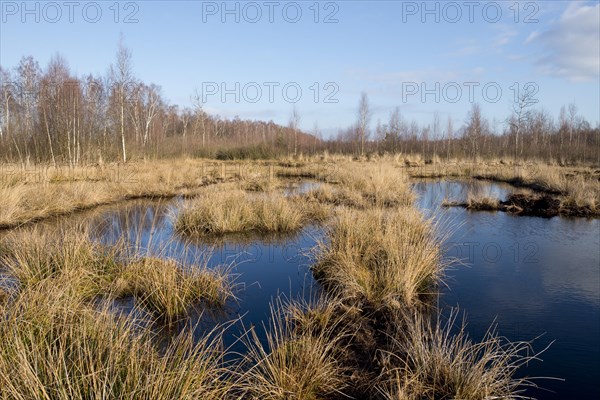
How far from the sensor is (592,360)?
3.27m

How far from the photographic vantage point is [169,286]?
4129 mm

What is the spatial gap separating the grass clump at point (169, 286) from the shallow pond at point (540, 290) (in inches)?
105

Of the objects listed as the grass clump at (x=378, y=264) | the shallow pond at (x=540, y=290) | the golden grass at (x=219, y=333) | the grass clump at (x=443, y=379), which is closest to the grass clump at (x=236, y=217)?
the golden grass at (x=219, y=333)

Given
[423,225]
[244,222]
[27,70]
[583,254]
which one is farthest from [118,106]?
[583,254]

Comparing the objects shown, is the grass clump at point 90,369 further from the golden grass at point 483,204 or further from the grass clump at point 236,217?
the golden grass at point 483,204

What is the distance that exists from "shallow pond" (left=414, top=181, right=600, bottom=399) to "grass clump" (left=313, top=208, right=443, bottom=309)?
0.40 m

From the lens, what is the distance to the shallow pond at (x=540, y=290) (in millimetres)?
3207

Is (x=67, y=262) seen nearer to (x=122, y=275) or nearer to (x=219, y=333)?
(x=122, y=275)

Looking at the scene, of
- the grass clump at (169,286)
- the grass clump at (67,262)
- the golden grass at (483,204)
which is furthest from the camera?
the golden grass at (483,204)

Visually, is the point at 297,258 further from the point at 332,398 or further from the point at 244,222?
the point at 332,398

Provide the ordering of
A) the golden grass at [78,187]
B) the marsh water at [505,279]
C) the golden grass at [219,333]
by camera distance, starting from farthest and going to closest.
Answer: the golden grass at [78,187], the marsh water at [505,279], the golden grass at [219,333]

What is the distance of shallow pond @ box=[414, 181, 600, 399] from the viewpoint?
3.21 meters

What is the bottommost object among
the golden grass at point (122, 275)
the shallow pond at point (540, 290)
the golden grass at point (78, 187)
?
the shallow pond at point (540, 290)

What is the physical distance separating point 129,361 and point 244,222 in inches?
228
